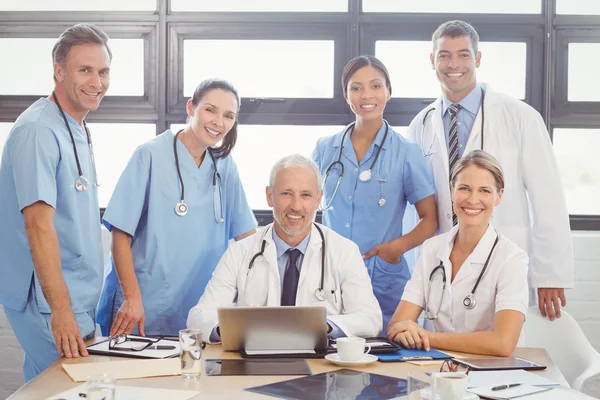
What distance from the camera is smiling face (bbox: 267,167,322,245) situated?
2.32m

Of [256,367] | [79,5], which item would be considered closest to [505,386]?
[256,367]

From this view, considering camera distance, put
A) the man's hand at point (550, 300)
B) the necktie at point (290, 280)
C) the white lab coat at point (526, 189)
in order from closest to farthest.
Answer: the necktie at point (290, 280) → the man's hand at point (550, 300) → the white lab coat at point (526, 189)

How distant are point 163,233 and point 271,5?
159cm

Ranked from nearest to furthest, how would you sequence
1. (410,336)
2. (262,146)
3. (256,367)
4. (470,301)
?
(256,367) → (410,336) → (470,301) → (262,146)

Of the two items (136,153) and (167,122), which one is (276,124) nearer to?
(167,122)

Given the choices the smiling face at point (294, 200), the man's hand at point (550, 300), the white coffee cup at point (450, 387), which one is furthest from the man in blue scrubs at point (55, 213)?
the man's hand at point (550, 300)

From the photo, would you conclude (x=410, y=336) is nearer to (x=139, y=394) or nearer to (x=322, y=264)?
(x=322, y=264)

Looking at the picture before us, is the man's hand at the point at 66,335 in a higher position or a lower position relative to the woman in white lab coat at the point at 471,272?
lower

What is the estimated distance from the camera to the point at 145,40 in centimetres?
366

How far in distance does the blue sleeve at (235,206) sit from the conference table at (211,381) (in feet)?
3.08

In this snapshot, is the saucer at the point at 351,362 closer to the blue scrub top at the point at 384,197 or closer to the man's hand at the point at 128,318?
the man's hand at the point at 128,318

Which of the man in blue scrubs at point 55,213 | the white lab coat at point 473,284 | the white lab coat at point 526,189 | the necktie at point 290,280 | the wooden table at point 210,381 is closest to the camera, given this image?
the wooden table at point 210,381

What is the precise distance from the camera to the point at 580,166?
3639 millimetres

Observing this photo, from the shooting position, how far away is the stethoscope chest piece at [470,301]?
220cm
